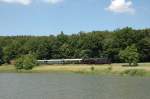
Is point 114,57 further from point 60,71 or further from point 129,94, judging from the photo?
point 129,94

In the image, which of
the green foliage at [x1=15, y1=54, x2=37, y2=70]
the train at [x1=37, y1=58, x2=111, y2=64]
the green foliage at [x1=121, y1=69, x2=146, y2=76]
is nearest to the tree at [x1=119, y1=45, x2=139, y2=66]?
the train at [x1=37, y1=58, x2=111, y2=64]

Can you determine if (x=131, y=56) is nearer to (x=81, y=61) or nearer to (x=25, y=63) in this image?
(x=81, y=61)

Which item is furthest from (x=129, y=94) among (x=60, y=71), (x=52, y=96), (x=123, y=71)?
(x=60, y=71)

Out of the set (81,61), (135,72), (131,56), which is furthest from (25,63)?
(135,72)

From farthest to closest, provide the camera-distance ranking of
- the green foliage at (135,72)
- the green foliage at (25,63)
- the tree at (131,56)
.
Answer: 1. the green foliage at (25,63)
2. the tree at (131,56)
3. the green foliage at (135,72)

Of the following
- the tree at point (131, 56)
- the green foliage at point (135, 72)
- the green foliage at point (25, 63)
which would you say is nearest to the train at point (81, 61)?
the tree at point (131, 56)

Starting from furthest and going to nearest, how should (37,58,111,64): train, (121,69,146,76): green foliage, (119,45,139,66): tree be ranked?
1. (37,58,111,64): train
2. (119,45,139,66): tree
3. (121,69,146,76): green foliage

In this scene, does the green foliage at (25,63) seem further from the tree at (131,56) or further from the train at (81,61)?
the tree at (131,56)

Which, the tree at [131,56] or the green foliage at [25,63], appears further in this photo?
the green foliage at [25,63]

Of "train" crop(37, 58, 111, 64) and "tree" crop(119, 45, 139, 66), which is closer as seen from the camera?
"tree" crop(119, 45, 139, 66)

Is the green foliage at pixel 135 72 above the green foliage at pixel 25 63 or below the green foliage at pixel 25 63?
below

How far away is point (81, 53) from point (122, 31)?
887 inches

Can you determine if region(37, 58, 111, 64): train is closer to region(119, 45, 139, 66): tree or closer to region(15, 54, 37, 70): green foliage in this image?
region(119, 45, 139, 66): tree

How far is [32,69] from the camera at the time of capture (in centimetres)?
16088
